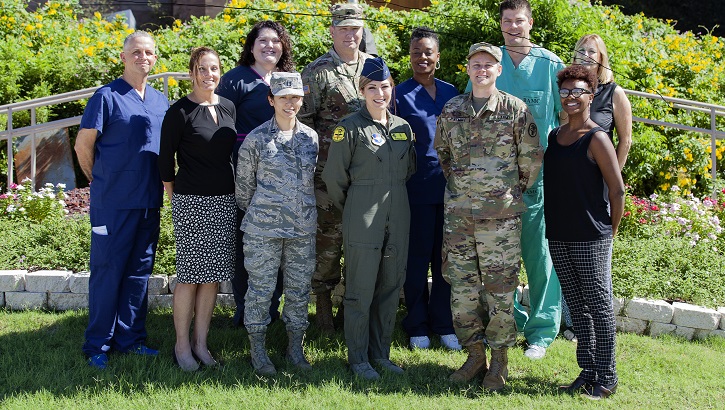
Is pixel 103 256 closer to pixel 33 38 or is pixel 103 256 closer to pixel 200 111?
pixel 200 111

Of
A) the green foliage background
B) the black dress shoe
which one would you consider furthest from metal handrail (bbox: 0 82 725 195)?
the black dress shoe

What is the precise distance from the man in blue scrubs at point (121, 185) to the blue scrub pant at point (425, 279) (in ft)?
5.65

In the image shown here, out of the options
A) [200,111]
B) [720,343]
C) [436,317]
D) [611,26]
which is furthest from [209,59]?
[611,26]

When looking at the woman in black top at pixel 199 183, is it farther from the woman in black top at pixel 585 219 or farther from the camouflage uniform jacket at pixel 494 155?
the woman in black top at pixel 585 219

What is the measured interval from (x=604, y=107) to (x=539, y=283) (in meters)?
1.24

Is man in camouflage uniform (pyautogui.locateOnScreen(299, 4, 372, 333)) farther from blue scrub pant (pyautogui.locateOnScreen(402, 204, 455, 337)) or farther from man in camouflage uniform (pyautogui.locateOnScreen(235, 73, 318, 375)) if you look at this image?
blue scrub pant (pyautogui.locateOnScreen(402, 204, 455, 337))

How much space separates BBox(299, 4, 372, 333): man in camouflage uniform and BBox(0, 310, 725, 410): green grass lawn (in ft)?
2.89

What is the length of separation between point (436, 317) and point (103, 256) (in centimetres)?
227

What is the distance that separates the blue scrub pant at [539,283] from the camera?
514cm

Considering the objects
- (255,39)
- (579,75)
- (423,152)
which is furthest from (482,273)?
(255,39)

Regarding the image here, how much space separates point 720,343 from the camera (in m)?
5.53

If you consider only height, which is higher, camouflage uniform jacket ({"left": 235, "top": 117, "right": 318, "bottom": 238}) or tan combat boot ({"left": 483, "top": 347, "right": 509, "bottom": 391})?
camouflage uniform jacket ({"left": 235, "top": 117, "right": 318, "bottom": 238})

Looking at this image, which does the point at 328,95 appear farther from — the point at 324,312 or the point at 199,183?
the point at 324,312

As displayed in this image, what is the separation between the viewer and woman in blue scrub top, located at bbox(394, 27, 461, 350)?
5.17 metres
